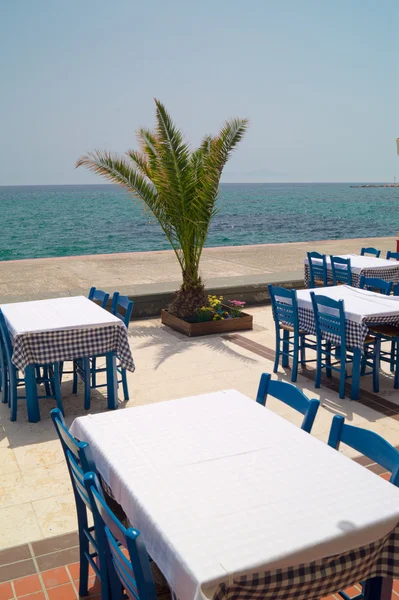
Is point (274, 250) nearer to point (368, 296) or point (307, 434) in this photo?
point (368, 296)

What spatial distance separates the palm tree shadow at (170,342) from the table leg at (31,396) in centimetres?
207

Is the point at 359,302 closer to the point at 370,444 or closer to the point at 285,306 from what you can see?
the point at 285,306

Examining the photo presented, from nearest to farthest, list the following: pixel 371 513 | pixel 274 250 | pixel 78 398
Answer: pixel 371 513
pixel 78 398
pixel 274 250

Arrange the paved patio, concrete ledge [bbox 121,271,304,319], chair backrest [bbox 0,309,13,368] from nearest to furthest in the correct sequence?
the paved patio
chair backrest [bbox 0,309,13,368]
concrete ledge [bbox 121,271,304,319]

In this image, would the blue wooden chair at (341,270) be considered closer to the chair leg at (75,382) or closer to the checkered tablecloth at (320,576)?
the chair leg at (75,382)

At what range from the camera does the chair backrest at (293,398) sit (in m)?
3.53

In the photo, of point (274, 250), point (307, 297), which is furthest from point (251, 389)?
point (274, 250)

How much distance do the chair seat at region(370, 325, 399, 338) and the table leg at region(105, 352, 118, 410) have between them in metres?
2.97

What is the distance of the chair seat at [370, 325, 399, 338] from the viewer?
6.93m

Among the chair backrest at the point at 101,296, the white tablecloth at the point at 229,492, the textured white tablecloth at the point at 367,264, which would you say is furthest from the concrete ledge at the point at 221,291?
the white tablecloth at the point at 229,492

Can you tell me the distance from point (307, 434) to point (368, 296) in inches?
179

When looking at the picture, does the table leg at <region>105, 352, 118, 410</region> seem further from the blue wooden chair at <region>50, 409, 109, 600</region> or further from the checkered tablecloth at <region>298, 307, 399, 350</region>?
the blue wooden chair at <region>50, 409, 109, 600</region>

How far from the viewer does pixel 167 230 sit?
32.4 feet

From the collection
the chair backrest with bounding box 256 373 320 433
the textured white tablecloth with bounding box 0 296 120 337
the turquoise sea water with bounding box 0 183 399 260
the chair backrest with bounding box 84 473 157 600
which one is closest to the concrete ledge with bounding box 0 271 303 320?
the textured white tablecloth with bounding box 0 296 120 337
